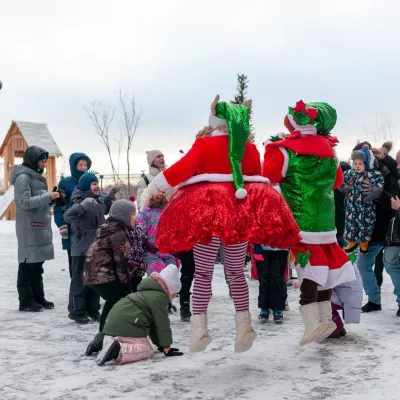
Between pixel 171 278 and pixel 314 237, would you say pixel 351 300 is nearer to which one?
pixel 314 237

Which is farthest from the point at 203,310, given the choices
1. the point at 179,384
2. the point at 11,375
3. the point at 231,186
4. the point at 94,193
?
the point at 94,193

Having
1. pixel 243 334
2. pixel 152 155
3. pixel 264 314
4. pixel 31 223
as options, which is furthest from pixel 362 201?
pixel 31 223

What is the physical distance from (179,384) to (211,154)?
1.65 metres

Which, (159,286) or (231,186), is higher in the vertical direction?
(231,186)

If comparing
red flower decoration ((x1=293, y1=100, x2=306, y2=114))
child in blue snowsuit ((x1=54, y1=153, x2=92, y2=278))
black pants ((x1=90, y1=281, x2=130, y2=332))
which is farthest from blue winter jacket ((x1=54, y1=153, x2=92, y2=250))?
red flower decoration ((x1=293, y1=100, x2=306, y2=114))

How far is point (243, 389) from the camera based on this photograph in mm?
4082

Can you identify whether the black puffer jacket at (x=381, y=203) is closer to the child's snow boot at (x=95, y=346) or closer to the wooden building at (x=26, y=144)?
the child's snow boot at (x=95, y=346)

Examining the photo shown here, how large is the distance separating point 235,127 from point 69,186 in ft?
10.7

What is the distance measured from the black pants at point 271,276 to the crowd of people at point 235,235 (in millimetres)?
11

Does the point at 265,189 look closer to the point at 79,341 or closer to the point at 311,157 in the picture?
the point at 311,157

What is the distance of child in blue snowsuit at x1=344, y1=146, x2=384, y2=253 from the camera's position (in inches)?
264

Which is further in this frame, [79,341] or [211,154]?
[79,341]

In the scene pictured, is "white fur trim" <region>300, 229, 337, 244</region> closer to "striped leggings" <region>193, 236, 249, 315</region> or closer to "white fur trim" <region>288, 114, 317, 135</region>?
"striped leggings" <region>193, 236, 249, 315</region>

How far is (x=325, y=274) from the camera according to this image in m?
4.96
